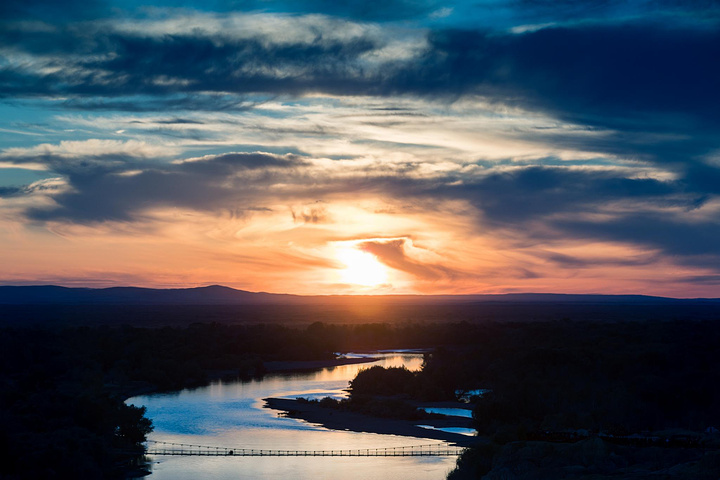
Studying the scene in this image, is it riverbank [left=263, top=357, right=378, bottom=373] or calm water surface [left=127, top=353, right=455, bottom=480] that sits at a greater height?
riverbank [left=263, top=357, right=378, bottom=373]

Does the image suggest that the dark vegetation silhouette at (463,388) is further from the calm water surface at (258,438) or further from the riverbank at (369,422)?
the calm water surface at (258,438)

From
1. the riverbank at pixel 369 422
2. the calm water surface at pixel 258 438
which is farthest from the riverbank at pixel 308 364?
the riverbank at pixel 369 422

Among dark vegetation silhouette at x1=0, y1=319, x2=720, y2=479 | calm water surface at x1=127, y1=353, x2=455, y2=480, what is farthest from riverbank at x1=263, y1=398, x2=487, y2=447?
dark vegetation silhouette at x1=0, y1=319, x2=720, y2=479

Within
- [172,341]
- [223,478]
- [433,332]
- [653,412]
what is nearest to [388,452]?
[223,478]

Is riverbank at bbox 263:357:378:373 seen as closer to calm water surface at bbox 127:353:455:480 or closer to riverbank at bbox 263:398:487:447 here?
calm water surface at bbox 127:353:455:480

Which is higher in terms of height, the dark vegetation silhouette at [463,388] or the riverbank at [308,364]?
the dark vegetation silhouette at [463,388]

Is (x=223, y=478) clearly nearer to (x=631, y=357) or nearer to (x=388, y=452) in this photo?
(x=388, y=452)
